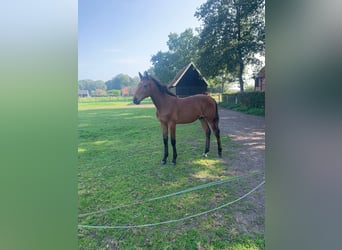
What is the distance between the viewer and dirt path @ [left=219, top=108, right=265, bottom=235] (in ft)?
4.12

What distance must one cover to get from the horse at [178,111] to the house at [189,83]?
40 millimetres

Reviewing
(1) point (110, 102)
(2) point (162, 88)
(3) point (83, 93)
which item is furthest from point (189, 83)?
(3) point (83, 93)

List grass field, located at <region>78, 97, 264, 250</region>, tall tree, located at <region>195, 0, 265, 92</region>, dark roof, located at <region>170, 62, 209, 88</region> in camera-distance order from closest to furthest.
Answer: grass field, located at <region>78, 97, 264, 250</region>
tall tree, located at <region>195, 0, 265, 92</region>
dark roof, located at <region>170, 62, 209, 88</region>

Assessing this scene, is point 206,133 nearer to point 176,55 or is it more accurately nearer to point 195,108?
point 195,108

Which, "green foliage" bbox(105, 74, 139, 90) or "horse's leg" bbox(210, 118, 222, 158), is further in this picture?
"horse's leg" bbox(210, 118, 222, 158)

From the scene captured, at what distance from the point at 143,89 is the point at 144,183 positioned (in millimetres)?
656

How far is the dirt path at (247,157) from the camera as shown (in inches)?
49.5

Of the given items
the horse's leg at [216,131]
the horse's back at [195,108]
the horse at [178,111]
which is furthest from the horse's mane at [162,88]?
the horse's leg at [216,131]

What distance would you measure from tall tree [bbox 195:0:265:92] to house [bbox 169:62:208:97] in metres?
0.06

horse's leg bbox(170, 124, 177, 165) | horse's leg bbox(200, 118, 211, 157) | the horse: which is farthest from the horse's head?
horse's leg bbox(200, 118, 211, 157)

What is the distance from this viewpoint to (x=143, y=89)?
151cm

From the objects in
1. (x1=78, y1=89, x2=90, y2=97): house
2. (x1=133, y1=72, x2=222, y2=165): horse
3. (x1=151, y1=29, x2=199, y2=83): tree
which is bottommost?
(x1=133, y1=72, x2=222, y2=165): horse

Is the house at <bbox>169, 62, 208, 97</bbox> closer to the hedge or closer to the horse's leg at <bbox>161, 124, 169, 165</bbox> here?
the hedge

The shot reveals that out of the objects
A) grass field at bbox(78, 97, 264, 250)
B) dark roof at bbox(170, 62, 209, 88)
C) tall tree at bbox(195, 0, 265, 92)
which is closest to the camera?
grass field at bbox(78, 97, 264, 250)
